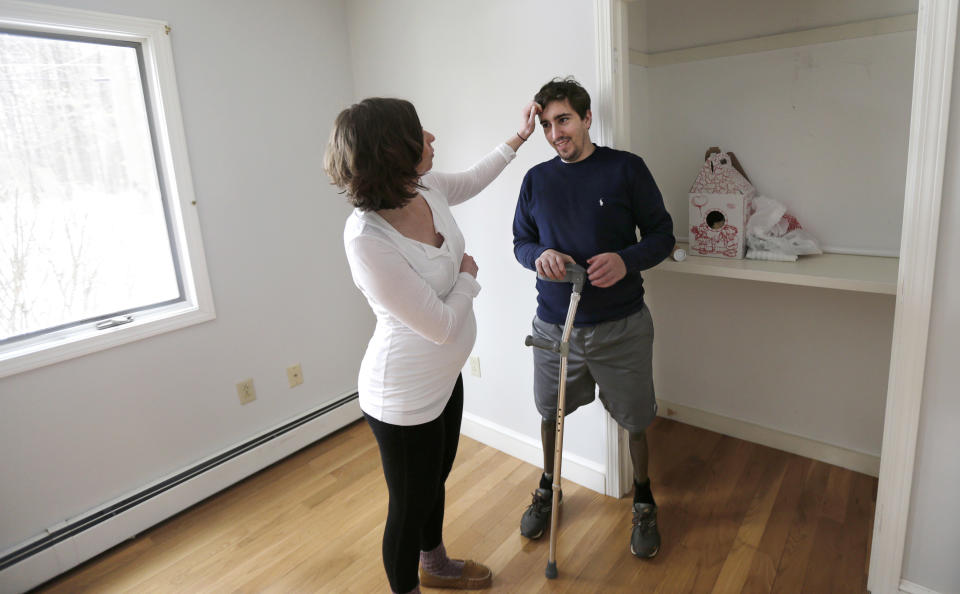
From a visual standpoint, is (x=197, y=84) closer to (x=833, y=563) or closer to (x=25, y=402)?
(x=25, y=402)

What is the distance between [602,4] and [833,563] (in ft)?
6.68

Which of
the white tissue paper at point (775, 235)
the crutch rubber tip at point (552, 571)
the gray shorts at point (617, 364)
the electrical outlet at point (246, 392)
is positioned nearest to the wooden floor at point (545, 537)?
the crutch rubber tip at point (552, 571)

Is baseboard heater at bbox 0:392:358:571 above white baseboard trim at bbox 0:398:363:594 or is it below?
above

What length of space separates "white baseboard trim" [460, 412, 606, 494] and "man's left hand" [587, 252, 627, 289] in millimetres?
979

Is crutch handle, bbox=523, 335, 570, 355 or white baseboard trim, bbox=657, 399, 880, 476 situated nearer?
crutch handle, bbox=523, 335, 570, 355

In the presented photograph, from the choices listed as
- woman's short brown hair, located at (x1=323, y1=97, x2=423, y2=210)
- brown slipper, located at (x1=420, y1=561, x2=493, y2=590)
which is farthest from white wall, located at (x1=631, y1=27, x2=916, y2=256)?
brown slipper, located at (x1=420, y1=561, x2=493, y2=590)

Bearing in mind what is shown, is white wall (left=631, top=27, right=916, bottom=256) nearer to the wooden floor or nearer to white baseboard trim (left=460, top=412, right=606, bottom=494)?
the wooden floor

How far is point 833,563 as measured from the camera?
190 cm

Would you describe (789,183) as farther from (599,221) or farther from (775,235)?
(599,221)

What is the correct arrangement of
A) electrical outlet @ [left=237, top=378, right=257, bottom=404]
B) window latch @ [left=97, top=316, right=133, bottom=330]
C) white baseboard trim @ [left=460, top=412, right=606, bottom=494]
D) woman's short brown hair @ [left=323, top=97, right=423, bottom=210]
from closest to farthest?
1. woman's short brown hair @ [left=323, top=97, right=423, bottom=210]
2. window latch @ [left=97, top=316, right=133, bottom=330]
3. white baseboard trim @ [left=460, top=412, right=606, bottom=494]
4. electrical outlet @ [left=237, top=378, right=257, bottom=404]

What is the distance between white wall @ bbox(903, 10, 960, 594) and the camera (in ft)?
4.73

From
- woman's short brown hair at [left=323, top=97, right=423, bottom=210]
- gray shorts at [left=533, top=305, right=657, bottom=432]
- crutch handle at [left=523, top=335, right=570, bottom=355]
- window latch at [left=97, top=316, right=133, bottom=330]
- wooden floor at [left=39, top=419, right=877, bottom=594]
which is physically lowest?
wooden floor at [left=39, top=419, right=877, bottom=594]

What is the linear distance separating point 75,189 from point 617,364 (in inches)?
86.5

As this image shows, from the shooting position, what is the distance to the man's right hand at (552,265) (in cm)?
181
